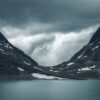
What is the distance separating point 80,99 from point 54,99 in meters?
11.1

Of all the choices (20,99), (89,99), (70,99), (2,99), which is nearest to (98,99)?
(89,99)

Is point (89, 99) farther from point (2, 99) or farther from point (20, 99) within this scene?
point (2, 99)

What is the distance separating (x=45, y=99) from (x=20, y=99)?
10717mm

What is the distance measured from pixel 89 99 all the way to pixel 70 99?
8.10 meters

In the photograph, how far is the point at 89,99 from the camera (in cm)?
11950

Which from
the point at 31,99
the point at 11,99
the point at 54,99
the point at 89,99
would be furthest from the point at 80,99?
the point at 11,99

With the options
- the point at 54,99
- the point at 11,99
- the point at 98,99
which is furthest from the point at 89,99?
the point at 11,99

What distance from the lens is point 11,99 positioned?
119 metres

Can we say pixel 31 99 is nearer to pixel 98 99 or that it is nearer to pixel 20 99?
pixel 20 99

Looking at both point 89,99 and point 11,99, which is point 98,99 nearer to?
point 89,99

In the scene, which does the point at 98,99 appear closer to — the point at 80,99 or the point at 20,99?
the point at 80,99

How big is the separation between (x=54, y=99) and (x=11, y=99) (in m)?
18.3

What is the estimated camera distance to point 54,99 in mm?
120438

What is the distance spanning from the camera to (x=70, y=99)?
121 meters
